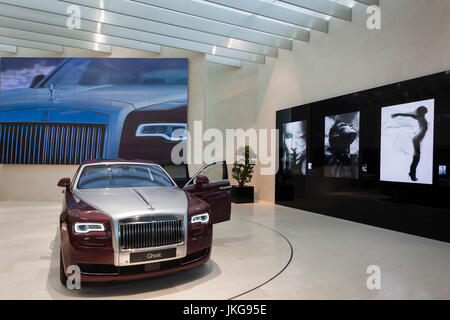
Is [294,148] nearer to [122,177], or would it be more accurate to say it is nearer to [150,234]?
[122,177]

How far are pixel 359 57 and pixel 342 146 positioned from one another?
6.58 feet

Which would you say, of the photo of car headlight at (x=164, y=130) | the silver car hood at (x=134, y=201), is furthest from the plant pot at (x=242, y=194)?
the silver car hood at (x=134, y=201)

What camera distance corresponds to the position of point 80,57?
10336mm

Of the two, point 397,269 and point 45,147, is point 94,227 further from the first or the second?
point 45,147

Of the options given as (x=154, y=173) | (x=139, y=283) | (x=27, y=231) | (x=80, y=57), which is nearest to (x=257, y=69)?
(x=80, y=57)

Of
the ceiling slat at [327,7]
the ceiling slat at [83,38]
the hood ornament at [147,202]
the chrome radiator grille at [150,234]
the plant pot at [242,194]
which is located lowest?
the plant pot at [242,194]

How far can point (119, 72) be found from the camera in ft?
32.9

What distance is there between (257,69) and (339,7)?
160 inches

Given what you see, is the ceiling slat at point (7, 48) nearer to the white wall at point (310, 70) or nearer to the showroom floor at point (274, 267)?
the white wall at point (310, 70)

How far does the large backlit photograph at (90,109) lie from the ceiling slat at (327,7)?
4.73 metres

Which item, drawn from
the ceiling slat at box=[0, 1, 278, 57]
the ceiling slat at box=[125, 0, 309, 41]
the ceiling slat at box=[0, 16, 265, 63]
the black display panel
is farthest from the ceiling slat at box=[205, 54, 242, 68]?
the black display panel

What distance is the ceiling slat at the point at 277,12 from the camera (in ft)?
21.5

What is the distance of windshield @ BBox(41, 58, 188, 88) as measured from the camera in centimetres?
991

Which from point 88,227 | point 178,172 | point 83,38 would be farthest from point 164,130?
point 88,227
